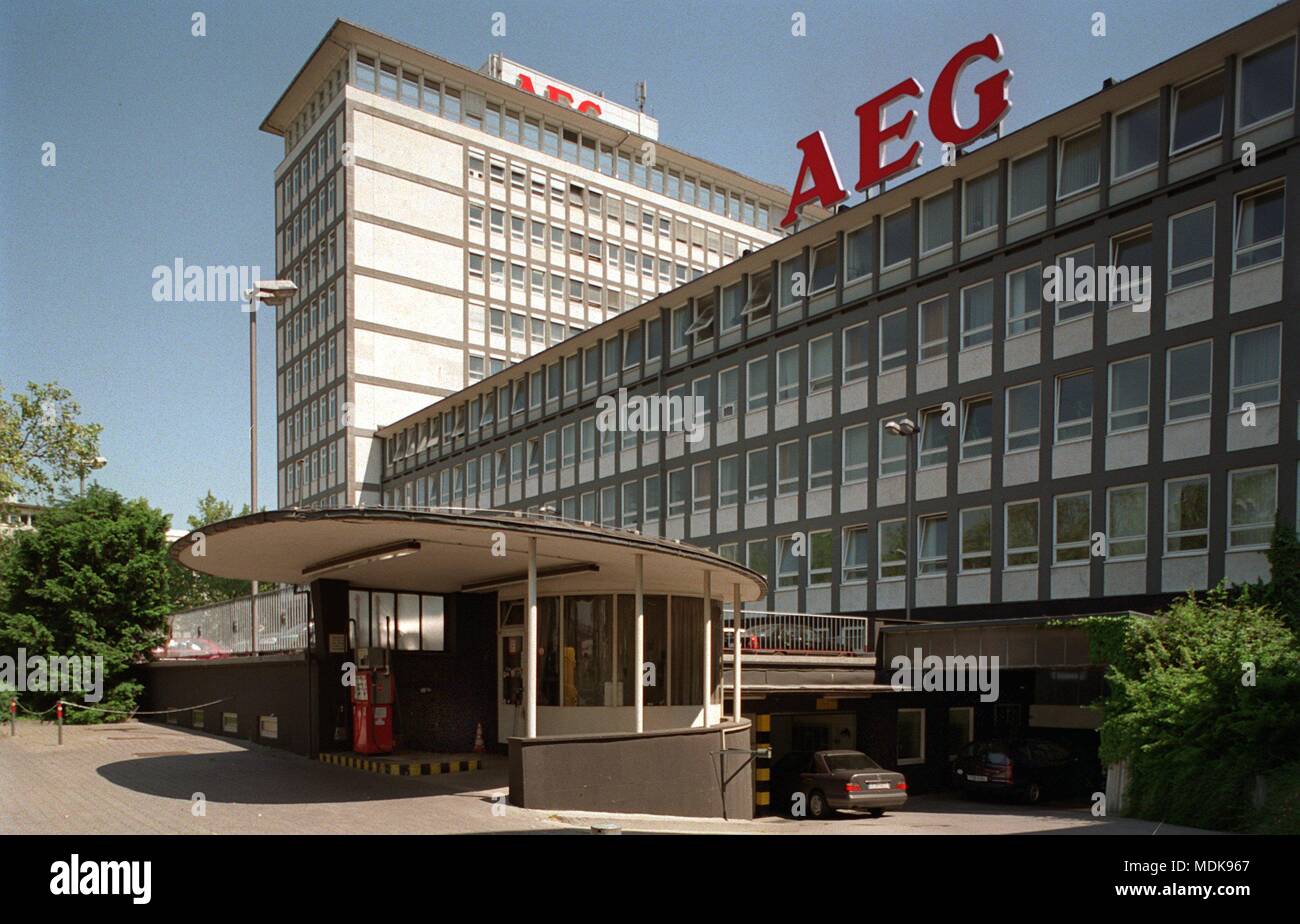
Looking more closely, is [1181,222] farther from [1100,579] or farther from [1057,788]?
[1057,788]

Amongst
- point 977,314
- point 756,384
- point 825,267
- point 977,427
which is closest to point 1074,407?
point 977,427

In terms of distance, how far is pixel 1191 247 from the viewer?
1132 inches

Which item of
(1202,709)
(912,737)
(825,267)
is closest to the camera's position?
(1202,709)

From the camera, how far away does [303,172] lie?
73.4 metres

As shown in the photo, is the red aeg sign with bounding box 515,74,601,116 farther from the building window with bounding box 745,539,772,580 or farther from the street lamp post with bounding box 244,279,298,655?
the street lamp post with bounding box 244,279,298,655

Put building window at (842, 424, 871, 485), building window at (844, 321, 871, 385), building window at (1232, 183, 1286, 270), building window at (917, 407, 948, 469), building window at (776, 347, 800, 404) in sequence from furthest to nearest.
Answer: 1. building window at (776, 347, 800, 404)
2. building window at (844, 321, 871, 385)
3. building window at (842, 424, 871, 485)
4. building window at (917, 407, 948, 469)
5. building window at (1232, 183, 1286, 270)

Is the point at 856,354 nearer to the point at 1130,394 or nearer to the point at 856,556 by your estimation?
the point at 856,556

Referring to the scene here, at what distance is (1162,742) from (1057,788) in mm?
9441

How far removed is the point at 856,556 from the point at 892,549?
1.65m

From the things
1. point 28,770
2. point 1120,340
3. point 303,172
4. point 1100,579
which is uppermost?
point 303,172

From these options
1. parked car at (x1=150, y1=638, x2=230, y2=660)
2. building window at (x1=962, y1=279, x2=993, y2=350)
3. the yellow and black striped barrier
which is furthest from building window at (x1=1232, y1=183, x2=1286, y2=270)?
parked car at (x1=150, y1=638, x2=230, y2=660)

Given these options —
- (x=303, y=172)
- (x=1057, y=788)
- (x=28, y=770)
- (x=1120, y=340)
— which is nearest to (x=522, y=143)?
(x=303, y=172)

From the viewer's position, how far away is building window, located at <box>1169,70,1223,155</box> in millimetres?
28536

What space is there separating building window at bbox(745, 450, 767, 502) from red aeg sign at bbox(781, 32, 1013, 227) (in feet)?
26.8
